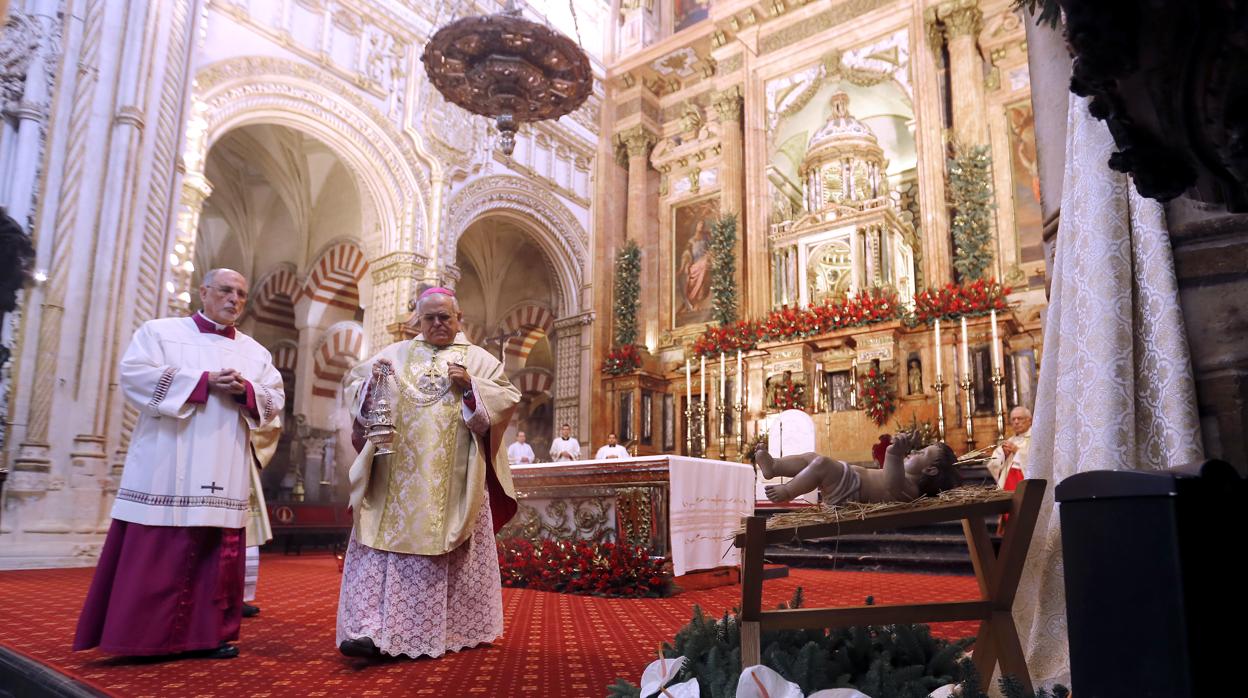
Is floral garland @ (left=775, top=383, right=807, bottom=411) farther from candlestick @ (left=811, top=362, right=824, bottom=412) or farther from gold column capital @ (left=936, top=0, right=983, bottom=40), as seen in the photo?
gold column capital @ (left=936, top=0, right=983, bottom=40)

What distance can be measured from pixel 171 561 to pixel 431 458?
99cm

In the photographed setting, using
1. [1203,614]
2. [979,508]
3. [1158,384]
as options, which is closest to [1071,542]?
[1203,614]

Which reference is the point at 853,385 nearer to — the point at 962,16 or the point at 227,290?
the point at 962,16

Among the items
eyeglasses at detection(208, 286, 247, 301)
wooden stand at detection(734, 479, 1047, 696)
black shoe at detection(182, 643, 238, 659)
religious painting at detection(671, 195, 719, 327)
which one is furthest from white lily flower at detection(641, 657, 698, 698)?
religious painting at detection(671, 195, 719, 327)

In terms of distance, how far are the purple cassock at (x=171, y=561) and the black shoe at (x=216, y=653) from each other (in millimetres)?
37

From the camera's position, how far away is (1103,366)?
213 cm

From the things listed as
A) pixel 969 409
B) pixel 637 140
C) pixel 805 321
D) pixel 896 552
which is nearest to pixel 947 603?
pixel 896 552

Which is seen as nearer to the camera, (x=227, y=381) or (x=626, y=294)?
(x=227, y=381)

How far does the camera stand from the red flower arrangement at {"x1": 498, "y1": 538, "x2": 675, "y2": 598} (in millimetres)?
5285

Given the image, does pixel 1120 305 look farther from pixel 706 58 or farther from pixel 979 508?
pixel 706 58

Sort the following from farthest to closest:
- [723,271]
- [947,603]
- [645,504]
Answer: [723,271], [645,504], [947,603]

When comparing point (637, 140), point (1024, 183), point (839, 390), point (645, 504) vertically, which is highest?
point (637, 140)

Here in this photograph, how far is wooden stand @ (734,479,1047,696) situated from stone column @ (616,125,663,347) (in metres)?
12.0

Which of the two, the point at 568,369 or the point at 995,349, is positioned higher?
the point at 568,369
